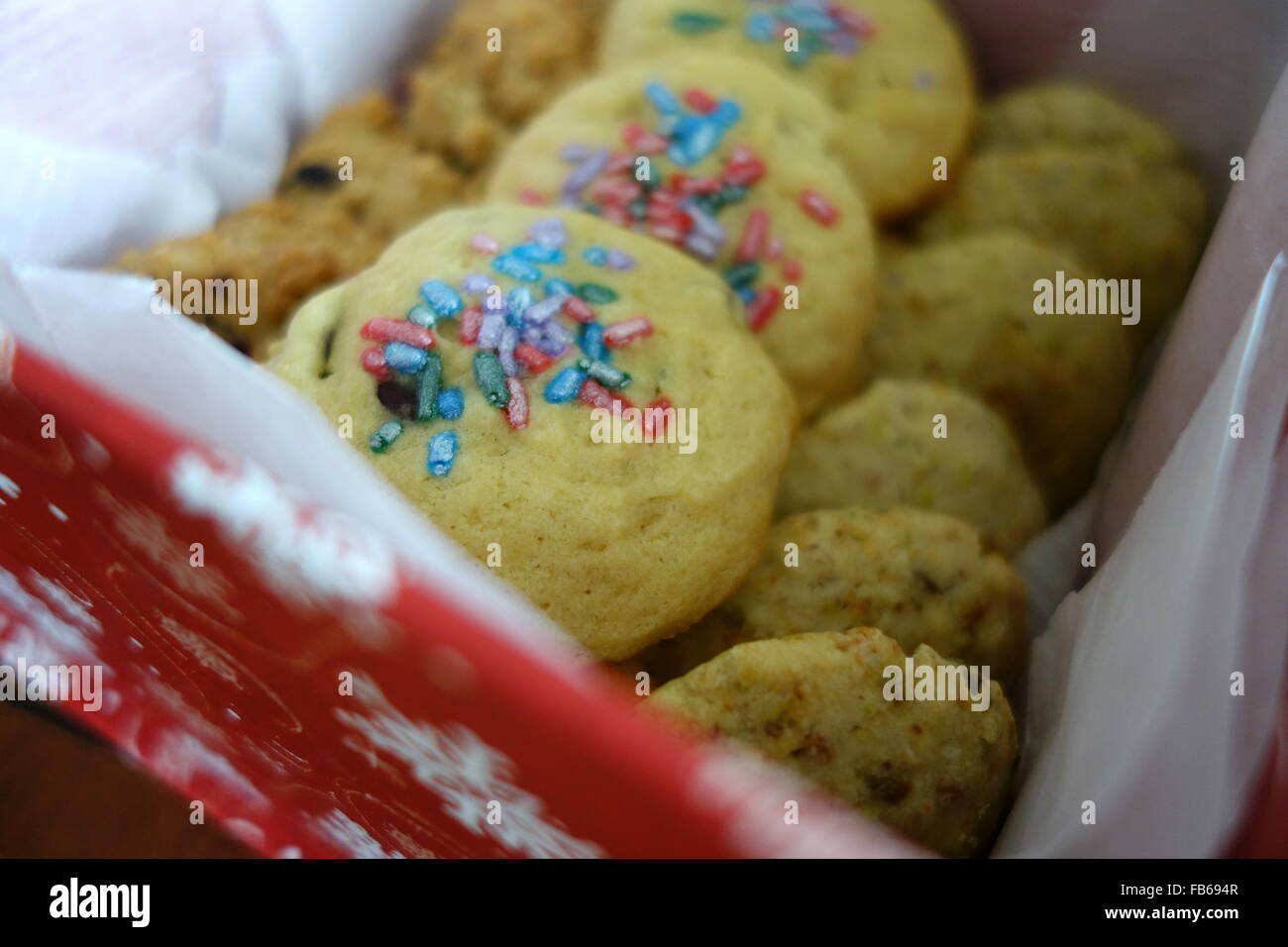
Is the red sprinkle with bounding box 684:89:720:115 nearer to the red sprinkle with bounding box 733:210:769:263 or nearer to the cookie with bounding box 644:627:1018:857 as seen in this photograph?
the red sprinkle with bounding box 733:210:769:263

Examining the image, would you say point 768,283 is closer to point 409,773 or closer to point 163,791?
point 409,773

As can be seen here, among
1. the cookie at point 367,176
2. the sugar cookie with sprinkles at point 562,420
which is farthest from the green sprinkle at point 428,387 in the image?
the cookie at point 367,176

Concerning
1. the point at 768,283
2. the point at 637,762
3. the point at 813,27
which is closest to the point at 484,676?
the point at 637,762

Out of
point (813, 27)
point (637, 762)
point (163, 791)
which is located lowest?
point (163, 791)

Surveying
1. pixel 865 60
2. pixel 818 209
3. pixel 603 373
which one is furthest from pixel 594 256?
pixel 865 60

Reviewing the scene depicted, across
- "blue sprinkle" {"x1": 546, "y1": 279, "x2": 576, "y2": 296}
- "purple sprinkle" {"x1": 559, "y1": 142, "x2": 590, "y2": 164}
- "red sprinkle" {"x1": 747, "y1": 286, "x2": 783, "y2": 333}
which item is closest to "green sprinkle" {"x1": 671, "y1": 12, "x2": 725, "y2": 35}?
"purple sprinkle" {"x1": 559, "y1": 142, "x2": 590, "y2": 164}

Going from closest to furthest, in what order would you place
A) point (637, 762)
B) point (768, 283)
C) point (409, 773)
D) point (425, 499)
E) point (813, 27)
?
point (637, 762), point (409, 773), point (425, 499), point (768, 283), point (813, 27)

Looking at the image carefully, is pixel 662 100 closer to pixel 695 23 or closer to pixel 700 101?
pixel 700 101
